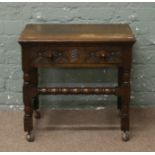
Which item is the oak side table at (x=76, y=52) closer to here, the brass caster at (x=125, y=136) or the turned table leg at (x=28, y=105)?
the turned table leg at (x=28, y=105)

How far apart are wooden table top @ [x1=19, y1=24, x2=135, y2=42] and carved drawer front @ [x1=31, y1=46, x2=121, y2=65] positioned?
52mm

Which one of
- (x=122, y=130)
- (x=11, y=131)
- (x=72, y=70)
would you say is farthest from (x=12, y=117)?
(x=122, y=130)

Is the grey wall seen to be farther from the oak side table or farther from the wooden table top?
the oak side table

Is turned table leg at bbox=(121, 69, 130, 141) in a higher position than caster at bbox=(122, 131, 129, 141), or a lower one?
higher

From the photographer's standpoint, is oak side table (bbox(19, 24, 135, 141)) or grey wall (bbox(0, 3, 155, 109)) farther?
grey wall (bbox(0, 3, 155, 109))

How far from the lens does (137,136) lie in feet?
7.45

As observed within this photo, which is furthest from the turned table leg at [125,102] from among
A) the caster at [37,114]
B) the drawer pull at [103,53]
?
the caster at [37,114]

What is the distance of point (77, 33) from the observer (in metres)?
2.10

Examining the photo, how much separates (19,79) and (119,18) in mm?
755

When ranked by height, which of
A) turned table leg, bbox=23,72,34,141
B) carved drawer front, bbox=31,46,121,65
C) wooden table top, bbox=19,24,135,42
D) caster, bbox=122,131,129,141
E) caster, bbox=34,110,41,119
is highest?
wooden table top, bbox=19,24,135,42

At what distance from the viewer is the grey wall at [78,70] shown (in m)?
2.43

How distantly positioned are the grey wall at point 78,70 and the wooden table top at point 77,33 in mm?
143

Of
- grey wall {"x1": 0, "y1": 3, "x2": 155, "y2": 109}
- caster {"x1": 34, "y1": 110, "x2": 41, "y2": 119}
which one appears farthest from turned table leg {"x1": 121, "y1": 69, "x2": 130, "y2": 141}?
caster {"x1": 34, "y1": 110, "x2": 41, "y2": 119}

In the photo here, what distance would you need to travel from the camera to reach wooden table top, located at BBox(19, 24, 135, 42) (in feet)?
6.56
